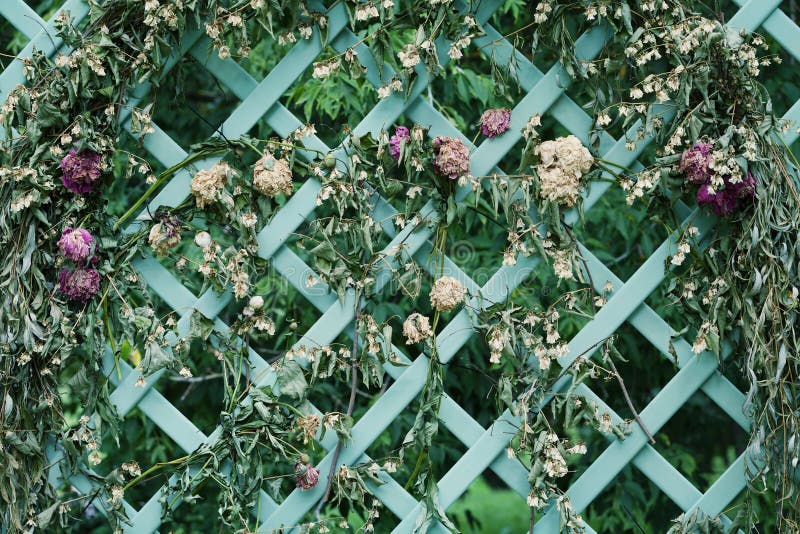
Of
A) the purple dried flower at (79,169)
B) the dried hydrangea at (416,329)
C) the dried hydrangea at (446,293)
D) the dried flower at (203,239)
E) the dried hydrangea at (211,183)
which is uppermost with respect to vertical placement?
the dried hydrangea at (446,293)

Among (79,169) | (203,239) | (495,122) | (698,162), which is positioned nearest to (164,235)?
(203,239)

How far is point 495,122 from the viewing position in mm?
1515

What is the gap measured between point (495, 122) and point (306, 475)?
754 mm

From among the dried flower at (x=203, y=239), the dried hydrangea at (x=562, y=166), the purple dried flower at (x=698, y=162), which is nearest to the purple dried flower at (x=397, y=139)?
the dried hydrangea at (x=562, y=166)

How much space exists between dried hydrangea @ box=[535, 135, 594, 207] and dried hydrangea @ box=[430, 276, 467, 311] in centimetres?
24

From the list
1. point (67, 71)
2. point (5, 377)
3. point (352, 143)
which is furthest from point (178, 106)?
point (5, 377)

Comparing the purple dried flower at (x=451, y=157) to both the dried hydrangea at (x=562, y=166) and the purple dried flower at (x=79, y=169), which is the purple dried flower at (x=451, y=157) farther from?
the purple dried flower at (x=79, y=169)

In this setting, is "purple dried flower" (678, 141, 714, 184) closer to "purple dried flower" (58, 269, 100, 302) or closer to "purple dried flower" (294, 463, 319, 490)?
"purple dried flower" (294, 463, 319, 490)

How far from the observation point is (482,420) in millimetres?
2184

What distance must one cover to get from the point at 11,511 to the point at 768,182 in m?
1.52

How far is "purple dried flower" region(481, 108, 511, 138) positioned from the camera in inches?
59.7

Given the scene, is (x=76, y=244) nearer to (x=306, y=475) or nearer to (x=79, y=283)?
(x=79, y=283)

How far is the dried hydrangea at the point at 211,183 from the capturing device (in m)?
1.49

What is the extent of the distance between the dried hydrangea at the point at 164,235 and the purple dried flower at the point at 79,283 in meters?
0.12
